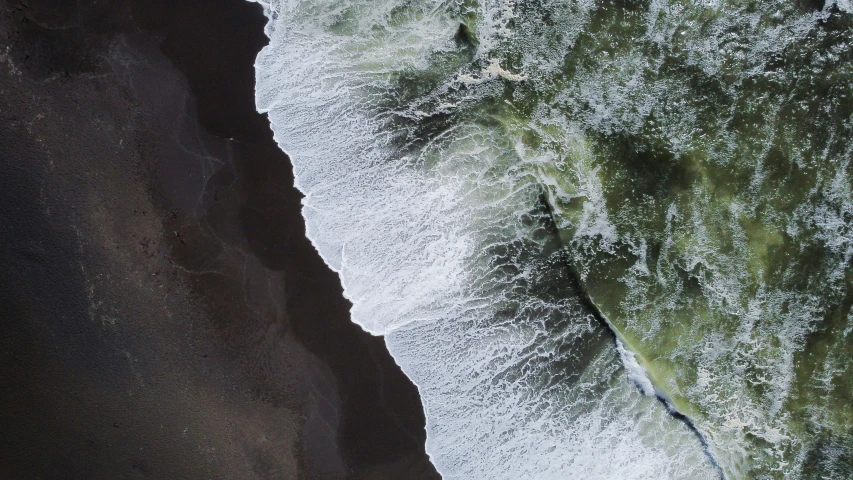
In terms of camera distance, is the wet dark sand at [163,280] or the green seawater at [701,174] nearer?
the wet dark sand at [163,280]

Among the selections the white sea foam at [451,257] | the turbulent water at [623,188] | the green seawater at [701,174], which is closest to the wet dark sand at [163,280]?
the white sea foam at [451,257]

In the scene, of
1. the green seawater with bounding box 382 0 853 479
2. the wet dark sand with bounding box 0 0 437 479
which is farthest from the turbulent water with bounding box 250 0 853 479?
the wet dark sand with bounding box 0 0 437 479

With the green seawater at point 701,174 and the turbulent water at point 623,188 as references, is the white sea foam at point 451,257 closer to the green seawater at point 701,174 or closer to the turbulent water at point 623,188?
the turbulent water at point 623,188

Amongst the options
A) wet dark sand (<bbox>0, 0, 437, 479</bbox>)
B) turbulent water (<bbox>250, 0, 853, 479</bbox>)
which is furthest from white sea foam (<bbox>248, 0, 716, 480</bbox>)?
wet dark sand (<bbox>0, 0, 437, 479</bbox>)

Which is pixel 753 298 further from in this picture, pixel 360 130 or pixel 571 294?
pixel 360 130

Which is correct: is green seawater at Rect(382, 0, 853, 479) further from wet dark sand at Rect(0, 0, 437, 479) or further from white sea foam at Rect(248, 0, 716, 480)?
wet dark sand at Rect(0, 0, 437, 479)

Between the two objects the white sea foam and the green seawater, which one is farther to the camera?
the green seawater
